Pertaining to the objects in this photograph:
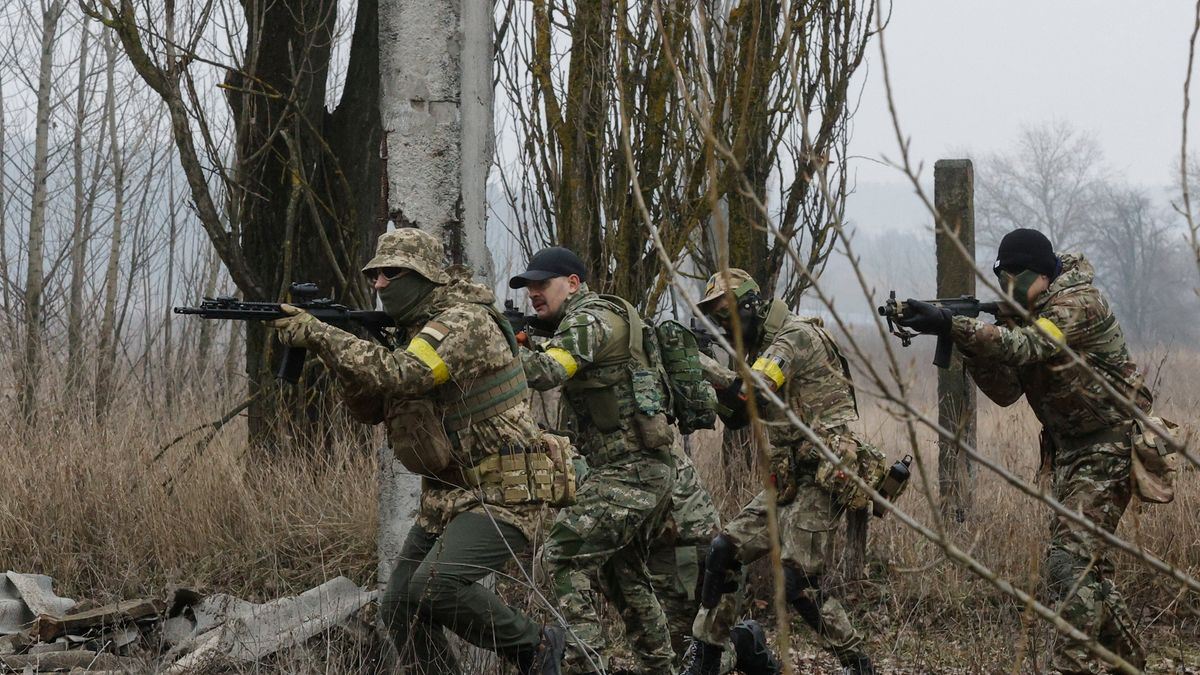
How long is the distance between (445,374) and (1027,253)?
2362 millimetres

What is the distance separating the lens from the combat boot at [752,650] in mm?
5367

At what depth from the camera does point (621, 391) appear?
548 cm

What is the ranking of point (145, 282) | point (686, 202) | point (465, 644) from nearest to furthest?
point (465, 644) → point (686, 202) → point (145, 282)

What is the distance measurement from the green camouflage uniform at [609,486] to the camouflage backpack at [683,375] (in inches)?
4.4

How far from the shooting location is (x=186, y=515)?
252 inches

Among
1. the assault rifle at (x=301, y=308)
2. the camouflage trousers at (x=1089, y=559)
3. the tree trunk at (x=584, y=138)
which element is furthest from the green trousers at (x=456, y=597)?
the tree trunk at (x=584, y=138)

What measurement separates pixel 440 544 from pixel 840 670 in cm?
240

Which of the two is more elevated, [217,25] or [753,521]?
[217,25]

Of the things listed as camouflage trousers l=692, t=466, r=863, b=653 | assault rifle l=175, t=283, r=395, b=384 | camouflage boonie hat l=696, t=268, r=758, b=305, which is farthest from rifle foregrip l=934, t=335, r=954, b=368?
assault rifle l=175, t=283, r=395, b=384

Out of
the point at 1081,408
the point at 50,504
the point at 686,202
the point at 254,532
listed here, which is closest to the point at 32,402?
the point at 50,504

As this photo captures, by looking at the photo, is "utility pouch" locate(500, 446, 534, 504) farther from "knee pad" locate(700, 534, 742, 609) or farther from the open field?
the open field

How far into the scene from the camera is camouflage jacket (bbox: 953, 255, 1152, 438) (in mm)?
4859

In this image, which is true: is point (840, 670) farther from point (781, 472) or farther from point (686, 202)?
point (686, 202)

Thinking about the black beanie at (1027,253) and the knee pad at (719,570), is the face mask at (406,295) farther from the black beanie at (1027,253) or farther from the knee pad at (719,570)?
the black beanie at (1027,253)
